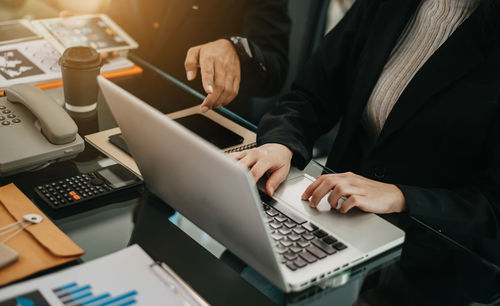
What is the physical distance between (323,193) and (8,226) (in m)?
0.57

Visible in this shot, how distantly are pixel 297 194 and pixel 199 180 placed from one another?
0.30 m

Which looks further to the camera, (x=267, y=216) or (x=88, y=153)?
(x=88, y=153)

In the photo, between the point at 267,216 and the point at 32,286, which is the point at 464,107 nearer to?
the point at 267,216

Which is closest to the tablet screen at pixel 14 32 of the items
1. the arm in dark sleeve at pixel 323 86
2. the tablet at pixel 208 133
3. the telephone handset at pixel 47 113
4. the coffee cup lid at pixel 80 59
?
the coffee cup lid at pixel 80 59

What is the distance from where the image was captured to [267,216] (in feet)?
3.22

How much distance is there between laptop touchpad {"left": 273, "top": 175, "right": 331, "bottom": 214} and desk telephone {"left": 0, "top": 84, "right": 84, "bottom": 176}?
1.46ft

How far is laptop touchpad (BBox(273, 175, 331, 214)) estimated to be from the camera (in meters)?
1.04

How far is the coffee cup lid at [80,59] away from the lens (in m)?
1.31

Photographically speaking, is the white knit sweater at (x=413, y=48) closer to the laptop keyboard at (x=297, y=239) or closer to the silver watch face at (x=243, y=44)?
the silver watch face at (x=243, y=44)

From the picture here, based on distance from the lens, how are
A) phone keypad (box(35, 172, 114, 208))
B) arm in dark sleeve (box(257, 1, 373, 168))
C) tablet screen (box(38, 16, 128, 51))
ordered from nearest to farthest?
phone keypad (box(35, 172, 114, 208)) < arm in dark sleeve (box(257, 1, 373, 168)) < tablet screen (box(38, 16, 128, 51))

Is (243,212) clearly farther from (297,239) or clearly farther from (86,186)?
(86,186)

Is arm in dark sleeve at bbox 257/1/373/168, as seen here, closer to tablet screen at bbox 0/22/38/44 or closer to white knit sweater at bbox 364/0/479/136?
white knit sweater at bbox 364/0/479/136

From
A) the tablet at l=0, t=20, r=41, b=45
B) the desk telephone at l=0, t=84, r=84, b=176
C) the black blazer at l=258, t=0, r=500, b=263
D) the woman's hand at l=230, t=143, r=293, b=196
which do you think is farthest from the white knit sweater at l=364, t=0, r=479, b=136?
the tablet at l=0, t=20, r=41, b=45

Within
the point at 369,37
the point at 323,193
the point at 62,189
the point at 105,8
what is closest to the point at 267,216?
the point at 323,193
